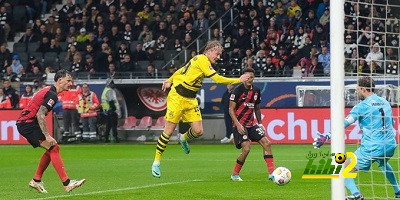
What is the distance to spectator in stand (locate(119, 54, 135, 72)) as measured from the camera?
103 ft

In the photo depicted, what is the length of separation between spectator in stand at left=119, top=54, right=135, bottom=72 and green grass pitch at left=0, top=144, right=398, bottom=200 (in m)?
4.37

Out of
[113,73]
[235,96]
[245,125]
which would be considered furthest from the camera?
[113,73]

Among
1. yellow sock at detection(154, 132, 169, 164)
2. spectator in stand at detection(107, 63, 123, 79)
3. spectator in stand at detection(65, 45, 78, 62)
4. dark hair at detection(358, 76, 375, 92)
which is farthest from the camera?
spectator in stand at detection(65, 45, 78, 62)

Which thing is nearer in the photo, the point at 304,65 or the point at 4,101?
the point at 304,65

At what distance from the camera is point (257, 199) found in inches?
514

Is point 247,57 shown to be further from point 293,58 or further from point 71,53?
point 71,53

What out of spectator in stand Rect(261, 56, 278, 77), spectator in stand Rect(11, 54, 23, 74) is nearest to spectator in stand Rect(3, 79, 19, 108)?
spectator in stand Rect(11, 54, 23, 74)

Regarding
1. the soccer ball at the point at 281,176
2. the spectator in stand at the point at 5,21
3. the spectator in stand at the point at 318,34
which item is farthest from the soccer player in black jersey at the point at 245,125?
the spectator in stand at the point at 5,21

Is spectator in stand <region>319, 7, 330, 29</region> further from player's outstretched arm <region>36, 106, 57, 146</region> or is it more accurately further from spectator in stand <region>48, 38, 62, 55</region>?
player's outstretched arm <region>36, 106, 57, 146</region>

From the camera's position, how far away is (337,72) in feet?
29.5

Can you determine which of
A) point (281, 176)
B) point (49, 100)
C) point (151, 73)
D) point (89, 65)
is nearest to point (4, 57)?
point (89, 65)

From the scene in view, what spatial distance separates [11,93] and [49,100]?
1715cm

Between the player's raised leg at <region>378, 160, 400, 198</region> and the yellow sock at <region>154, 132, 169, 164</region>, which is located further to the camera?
the yellow sock at <region>154, 132, 169, 164</region>

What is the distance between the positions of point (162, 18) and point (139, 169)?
14.9m
